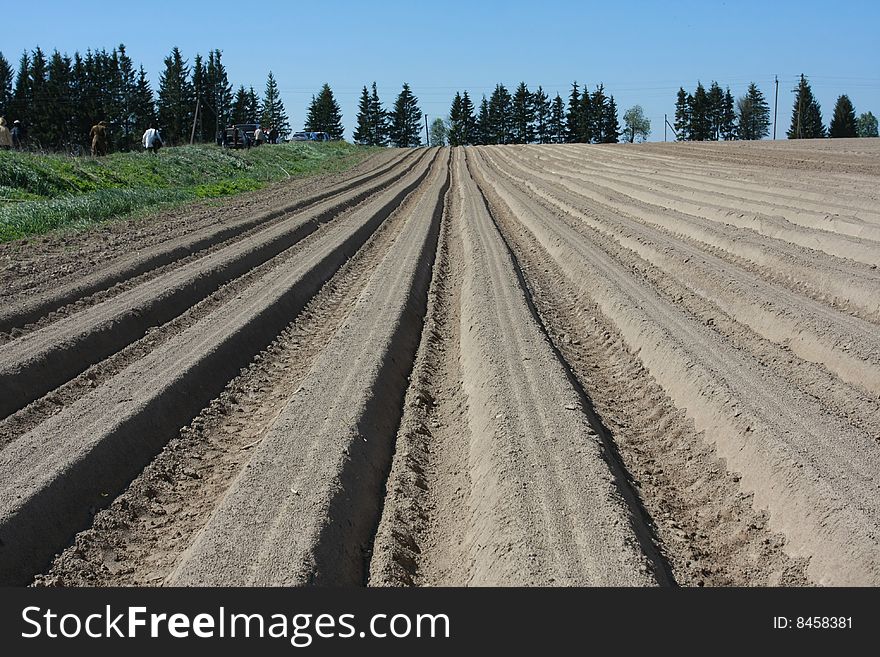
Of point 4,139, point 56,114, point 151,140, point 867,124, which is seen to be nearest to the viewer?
point 4,139

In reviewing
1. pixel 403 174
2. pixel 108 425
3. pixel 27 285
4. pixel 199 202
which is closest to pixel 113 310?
pixel 27 285

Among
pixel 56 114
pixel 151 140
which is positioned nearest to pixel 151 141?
pixel 151 140

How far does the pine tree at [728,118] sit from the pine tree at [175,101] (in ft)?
203

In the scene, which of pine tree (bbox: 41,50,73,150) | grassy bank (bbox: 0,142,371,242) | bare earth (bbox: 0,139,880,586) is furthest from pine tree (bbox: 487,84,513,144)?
bare earth (bbox: 0,139,880,586)

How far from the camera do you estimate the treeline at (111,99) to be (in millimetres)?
75375

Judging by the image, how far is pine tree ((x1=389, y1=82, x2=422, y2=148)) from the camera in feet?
357

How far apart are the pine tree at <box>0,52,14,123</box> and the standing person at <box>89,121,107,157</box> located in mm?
57596

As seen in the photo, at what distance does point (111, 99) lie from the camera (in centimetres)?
8069

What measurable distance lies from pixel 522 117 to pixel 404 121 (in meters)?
15.5

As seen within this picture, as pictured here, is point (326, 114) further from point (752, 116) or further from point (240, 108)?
point (752, 116)

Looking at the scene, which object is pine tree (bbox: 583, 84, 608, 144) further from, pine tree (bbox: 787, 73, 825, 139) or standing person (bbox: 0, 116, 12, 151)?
standing person (bbox: 0, 116, 12, 151)

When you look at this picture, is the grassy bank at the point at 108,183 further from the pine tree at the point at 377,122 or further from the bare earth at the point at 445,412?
the pine tree at the point at 377,122

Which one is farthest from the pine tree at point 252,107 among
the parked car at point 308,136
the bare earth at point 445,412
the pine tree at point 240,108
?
the bare earth at point 445,412

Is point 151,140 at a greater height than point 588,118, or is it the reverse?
point 588,118
